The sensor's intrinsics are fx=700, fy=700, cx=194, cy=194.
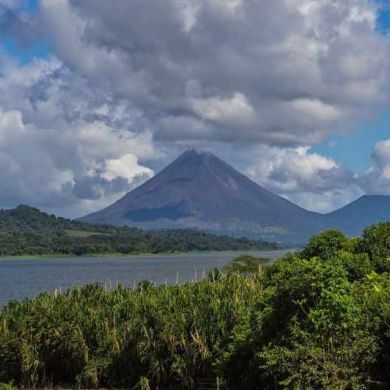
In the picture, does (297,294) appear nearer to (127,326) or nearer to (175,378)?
(175,378)

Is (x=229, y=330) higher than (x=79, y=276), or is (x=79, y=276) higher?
(x=79, y=276)

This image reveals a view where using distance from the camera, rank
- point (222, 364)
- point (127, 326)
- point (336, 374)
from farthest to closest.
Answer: point (127, 326), point (222, 364), point (336, 374)

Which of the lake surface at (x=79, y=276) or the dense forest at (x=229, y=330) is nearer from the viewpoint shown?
the dense forest at (x=229, y=330)

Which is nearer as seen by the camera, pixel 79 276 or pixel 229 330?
pixel 229 330

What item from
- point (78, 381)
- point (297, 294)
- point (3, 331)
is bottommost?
point (78, 381)

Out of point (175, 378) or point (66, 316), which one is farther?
point (66, 316)

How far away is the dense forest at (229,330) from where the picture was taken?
46.8 ft

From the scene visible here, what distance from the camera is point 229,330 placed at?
19984 millimetres

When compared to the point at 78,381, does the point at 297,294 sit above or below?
above

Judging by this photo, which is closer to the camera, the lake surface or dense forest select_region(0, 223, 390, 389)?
dense forest select_region(0, 223, 390, 389)

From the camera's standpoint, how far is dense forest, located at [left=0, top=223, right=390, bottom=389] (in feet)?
46.8

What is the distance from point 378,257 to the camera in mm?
20547

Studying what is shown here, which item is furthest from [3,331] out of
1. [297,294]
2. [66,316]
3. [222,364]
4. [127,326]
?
[297,294]

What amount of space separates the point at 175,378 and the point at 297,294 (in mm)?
6520
